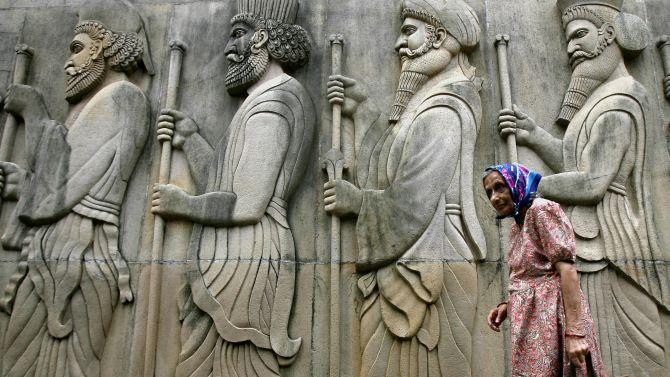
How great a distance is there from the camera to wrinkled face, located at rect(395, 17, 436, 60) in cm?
745

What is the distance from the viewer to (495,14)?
7.82 meters

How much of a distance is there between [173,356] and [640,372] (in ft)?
14.9

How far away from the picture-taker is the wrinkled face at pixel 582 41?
730 centimetres

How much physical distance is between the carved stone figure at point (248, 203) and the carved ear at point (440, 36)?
4.91 feet

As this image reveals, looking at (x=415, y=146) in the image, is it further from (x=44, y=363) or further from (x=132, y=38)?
(x=44, y=363)

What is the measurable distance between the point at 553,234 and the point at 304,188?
11.9 feet

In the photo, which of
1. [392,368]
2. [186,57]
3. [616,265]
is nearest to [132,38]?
[186,57]

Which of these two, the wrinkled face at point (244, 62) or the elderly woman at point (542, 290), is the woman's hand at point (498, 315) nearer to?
the elderly woman at point (542, 290)

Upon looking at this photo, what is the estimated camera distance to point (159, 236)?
22.7ft

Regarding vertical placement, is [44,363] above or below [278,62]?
below

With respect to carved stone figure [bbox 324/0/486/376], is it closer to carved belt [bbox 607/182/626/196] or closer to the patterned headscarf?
carved belt [bbox 607/182/626/196]

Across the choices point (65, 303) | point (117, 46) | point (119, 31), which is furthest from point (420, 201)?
point (119, 31)

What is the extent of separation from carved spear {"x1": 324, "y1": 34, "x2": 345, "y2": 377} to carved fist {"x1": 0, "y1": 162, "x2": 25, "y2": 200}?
→ 11.5 feet

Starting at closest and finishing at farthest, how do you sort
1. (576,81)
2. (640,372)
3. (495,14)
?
(640,372), (576,81), (495,14)
